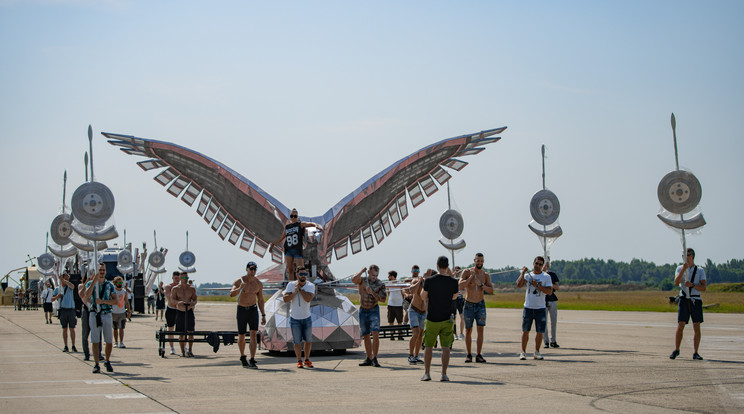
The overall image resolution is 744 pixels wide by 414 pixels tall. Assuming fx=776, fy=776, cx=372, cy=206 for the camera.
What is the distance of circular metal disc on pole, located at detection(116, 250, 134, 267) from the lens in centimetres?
5309

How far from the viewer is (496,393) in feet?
34.1

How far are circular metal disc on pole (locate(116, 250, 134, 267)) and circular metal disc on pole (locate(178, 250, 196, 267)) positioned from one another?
1326 cm

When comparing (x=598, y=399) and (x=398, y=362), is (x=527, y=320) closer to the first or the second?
(x=398, y=362)

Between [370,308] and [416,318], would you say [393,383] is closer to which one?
[416,318]

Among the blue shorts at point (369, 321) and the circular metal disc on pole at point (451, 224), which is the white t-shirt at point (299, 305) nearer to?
the blue shorts at point (369, 321)

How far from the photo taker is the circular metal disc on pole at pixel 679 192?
2241 cm

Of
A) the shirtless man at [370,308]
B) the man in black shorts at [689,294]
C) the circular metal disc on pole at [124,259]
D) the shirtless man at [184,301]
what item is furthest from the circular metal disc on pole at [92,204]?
the circular metal disc on pole at [124,259]

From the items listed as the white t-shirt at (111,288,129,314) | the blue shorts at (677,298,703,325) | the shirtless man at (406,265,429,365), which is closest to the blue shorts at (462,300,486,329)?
the shirtless man at (406,265,429,365)

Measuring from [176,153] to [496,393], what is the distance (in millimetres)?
10812

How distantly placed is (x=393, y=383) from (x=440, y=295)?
5.00ft

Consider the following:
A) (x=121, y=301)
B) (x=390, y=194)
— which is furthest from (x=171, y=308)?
(x=390, y=194)

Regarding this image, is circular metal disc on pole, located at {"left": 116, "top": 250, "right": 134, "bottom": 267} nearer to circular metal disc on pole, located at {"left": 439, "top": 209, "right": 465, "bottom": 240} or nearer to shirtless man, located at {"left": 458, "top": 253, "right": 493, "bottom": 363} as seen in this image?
circular metal disc on pole, located at {"left": 439, "top": 209, "right": 465, "bottom": 240}

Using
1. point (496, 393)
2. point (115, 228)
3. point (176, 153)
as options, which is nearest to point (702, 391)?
point (496, 393)

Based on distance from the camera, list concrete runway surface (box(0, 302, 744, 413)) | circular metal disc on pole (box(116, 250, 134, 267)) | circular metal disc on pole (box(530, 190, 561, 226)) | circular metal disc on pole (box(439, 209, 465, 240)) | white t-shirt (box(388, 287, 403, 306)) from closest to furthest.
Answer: concrete runway surface (box(0, 302, 744, 413)), white t-shirt (box(388, 287, 403, 306)), circular metal disc on pole (box(530, 190, 561, 226)), circular metal disc on pole (box(439, 209, 465, 240)), circular metal disc on pole (box(116, 250, 134, 267))
